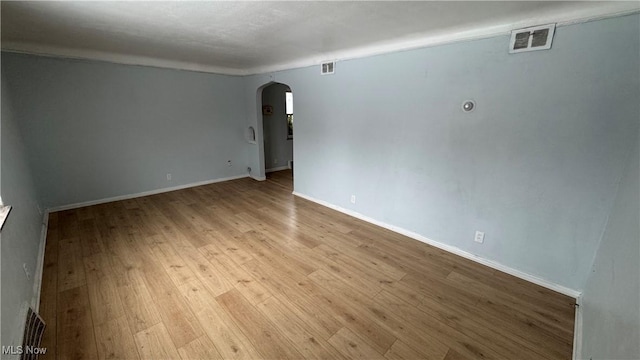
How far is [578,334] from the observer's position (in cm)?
178

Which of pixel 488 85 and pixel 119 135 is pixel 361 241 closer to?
pixel 488 85

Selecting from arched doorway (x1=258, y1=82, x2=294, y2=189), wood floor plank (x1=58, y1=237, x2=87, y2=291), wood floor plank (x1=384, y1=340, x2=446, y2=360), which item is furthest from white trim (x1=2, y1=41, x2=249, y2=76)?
wood floor plank (x1=384, y1=340, x2=446, y2=360)

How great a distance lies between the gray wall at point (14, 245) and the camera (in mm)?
1460

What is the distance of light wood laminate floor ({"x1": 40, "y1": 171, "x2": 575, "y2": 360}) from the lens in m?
1.68

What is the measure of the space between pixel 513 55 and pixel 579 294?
7.10 ft

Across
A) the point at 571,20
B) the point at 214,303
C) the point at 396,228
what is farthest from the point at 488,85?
the point at 214,303

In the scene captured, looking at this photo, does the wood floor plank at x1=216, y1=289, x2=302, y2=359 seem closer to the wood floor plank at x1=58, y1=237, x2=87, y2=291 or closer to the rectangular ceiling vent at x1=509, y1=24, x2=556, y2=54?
the wood floor plank at x1=58, y1=237, x2=87, y2=291

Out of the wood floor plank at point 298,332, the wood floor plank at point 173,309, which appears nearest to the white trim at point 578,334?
the wood floor plank at point 298,332

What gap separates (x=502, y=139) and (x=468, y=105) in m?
0.46

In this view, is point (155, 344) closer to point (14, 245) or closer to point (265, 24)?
point (14, 245)

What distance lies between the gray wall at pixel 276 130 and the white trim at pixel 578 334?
232 inches

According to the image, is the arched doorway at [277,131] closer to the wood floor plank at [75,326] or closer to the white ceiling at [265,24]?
the white ceiling at [265,24]

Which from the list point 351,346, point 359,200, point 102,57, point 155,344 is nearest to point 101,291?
point 155,344

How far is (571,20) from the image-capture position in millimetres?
1901
